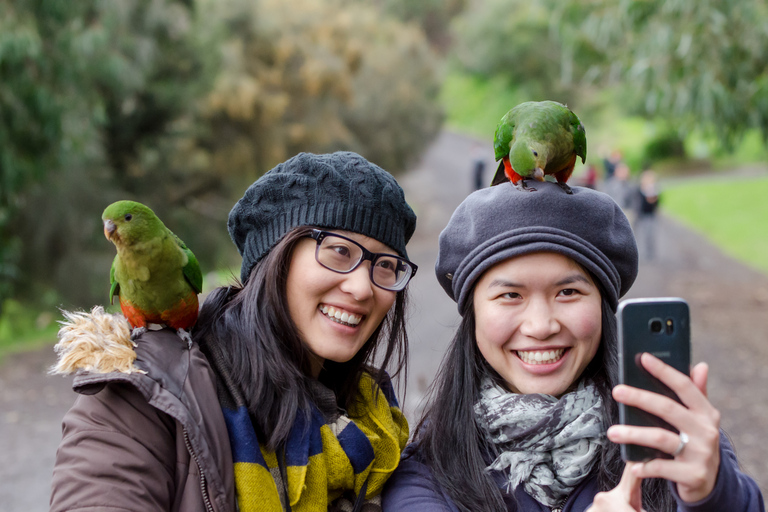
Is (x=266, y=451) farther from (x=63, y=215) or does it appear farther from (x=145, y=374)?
(x=63, y=215)

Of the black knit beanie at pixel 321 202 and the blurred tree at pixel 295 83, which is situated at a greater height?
the blurred tree at pixel 295 83

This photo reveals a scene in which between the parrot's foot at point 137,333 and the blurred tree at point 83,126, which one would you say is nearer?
the parrot's foot at point 137,333

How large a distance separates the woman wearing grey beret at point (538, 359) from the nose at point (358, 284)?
0.28 metres

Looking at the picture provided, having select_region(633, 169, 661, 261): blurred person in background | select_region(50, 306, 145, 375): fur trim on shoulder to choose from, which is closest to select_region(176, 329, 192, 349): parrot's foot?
select_region(50, 306, 145, 375): fur trim on shoulder

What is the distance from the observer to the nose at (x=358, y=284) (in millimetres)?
2062

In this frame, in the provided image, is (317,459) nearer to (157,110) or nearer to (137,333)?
(137,333)

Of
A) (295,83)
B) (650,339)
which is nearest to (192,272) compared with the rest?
(650,339)

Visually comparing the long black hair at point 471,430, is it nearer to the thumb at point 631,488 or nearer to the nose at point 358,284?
the nose at point 358,284

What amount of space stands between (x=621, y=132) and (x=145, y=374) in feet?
126

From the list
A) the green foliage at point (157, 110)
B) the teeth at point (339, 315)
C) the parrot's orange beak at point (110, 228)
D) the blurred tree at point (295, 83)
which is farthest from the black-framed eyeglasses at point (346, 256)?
the blurred tree at point (295, 83)

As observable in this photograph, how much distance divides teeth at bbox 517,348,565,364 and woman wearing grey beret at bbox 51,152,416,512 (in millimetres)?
509

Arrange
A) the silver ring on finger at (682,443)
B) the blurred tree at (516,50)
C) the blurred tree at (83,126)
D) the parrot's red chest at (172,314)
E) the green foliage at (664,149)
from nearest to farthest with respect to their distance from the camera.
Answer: the silver ring on finger at (682,443), the parrot's red chest at (172,314), the blurred tree at (83,126), the green foliage at (664,149), the blurred tree at (516,50)

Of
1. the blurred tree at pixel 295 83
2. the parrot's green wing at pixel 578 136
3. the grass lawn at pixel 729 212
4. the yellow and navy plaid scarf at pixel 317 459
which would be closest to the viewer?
the yellow and navy plaid scarf at pixel 317 459

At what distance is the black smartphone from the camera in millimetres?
1315
